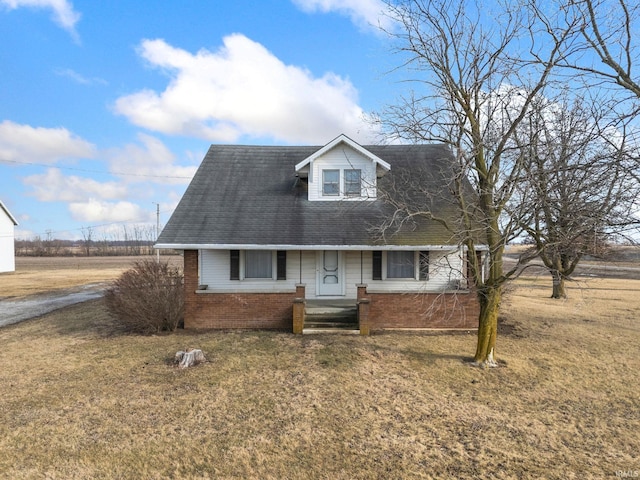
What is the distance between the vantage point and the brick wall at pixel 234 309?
11016 millimetres

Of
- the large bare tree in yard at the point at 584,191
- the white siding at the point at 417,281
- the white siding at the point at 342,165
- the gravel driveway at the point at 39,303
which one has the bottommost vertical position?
the gravel driveway at the point at 39,303

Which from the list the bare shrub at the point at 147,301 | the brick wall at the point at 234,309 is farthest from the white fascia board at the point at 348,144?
the bare shrub at the point at 147,301

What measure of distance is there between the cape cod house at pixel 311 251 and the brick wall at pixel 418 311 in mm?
30

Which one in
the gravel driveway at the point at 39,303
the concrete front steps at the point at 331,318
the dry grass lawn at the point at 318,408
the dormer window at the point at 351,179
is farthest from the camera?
the gravel driveway at the point at 39,303

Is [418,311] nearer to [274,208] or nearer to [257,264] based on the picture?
[257,264]

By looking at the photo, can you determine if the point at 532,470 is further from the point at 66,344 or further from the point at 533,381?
the point at 66,344

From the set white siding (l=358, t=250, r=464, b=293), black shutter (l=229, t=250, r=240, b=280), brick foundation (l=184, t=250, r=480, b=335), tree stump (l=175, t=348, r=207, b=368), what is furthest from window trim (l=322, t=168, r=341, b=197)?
tree stump (l=175, t=348, r=207, b=368)

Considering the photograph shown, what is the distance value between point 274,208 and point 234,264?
2.36 m

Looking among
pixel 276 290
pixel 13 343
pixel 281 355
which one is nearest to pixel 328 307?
pixel 276 290

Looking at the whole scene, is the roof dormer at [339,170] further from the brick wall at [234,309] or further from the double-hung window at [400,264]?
the brick wall at [234,309]

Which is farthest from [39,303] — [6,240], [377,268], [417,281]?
[6,240]

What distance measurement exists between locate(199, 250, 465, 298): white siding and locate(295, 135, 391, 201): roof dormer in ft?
7.41

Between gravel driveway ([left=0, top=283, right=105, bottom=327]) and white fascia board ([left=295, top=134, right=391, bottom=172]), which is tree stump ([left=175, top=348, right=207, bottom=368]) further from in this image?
gravel driveway ([left=0, top=283, right=105, bottom=327])

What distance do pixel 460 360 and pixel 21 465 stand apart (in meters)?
7.69
